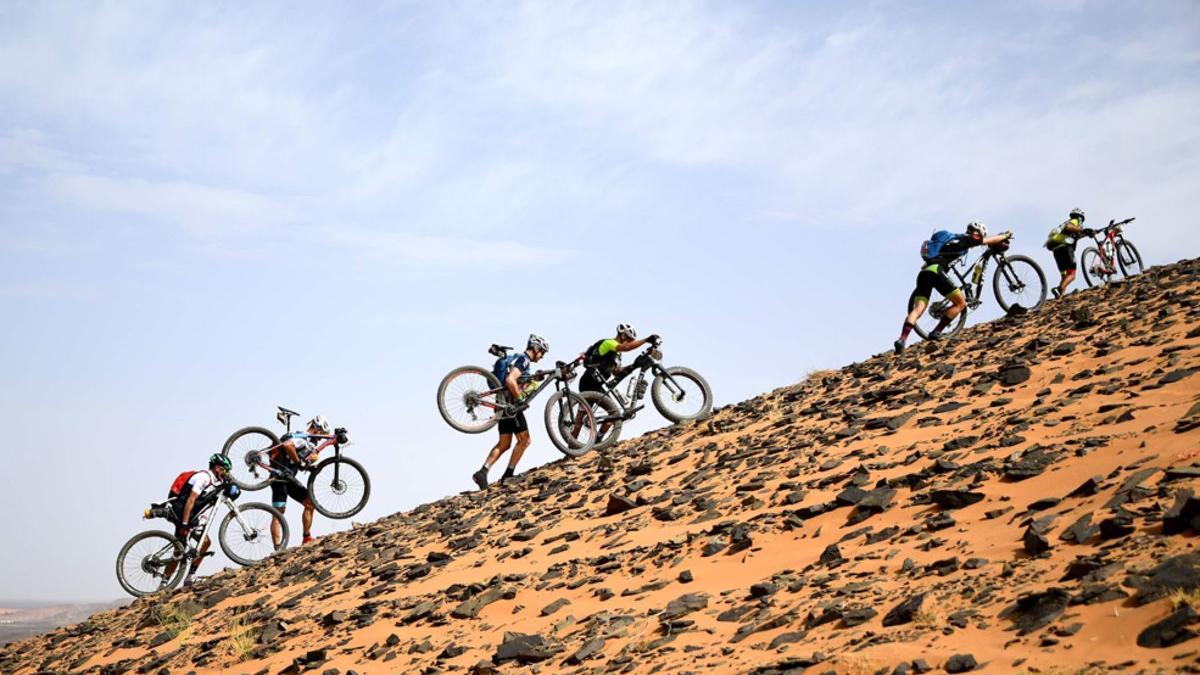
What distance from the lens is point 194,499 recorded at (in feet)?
56.0

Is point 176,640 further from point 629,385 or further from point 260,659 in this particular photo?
point 629,385

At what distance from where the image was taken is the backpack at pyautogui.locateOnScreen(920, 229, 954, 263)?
57.8ft

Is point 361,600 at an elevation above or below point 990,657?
above

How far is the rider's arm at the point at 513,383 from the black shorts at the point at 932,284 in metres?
7.51

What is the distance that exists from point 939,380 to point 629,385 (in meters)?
5.26

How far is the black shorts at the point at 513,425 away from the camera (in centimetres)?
1689

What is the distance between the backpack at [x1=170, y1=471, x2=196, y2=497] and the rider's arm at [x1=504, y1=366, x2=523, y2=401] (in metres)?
5.93

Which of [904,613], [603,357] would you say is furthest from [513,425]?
[904,613]

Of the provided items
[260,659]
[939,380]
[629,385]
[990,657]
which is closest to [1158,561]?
[990,657]

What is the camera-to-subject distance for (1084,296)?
19.1 m

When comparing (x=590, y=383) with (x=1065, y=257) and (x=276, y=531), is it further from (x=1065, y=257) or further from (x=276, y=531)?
(x=1065, y=257)

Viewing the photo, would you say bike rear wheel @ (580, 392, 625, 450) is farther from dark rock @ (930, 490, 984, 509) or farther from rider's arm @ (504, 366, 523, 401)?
dark rock @ (930, 490, 984, 509)

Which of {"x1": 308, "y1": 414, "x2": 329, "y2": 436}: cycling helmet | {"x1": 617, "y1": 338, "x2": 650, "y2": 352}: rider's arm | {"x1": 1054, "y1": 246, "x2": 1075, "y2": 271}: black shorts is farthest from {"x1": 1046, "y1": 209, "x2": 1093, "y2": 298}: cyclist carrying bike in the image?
{"x1": 308, "y1": 414, "x2": 329, "y2": 436}: cycling helmet

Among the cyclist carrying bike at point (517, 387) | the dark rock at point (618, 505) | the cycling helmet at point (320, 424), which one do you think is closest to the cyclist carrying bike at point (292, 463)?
the cycling helmet at point (320, 424)
